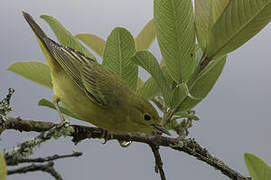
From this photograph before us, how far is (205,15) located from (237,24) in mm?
134

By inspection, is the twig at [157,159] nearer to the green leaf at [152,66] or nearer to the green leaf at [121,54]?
the green leaf at [152,66]

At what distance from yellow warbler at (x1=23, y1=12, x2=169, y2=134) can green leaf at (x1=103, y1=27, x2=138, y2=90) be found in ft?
0.85

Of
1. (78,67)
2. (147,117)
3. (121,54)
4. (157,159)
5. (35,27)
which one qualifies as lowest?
(157,159)

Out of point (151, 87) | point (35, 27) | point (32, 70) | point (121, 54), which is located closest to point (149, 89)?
point (151, 87)

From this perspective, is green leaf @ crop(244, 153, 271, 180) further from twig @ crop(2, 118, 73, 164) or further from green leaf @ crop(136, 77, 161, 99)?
twig @ crop(2, 118, 73, 164)

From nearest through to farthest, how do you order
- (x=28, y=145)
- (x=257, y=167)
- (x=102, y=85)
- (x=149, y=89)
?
(x=28, y=145) < (x=257, y=167) < (x=149, y=89) < (x=102, y=85)

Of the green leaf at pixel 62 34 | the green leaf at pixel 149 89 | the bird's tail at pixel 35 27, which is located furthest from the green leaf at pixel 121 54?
the bird's tail at pixel 35 27

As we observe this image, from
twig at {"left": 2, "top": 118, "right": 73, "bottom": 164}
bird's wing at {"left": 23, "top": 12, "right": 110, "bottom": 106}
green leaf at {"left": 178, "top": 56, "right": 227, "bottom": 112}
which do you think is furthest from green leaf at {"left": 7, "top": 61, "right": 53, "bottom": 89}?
green leaf at {"left": 178, "top": 56, "right": 227, "bottom": 112}

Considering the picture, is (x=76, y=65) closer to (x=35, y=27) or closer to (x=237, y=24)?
(x=35, y=27)

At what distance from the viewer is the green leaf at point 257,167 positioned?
3.88 ft

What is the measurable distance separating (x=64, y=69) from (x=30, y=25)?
0.45m

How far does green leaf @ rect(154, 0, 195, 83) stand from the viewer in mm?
1375

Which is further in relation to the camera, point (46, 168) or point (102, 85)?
point (102, 85)

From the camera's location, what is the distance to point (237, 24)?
1.33 m
